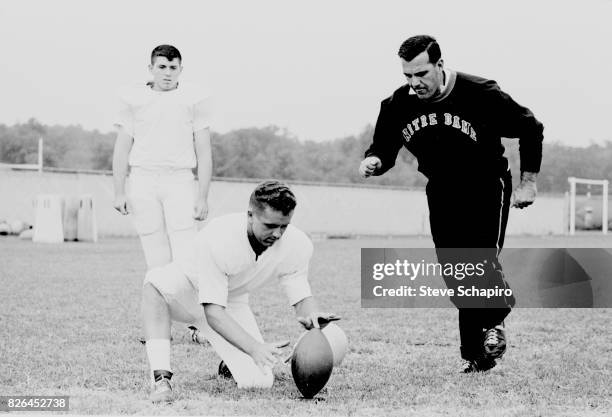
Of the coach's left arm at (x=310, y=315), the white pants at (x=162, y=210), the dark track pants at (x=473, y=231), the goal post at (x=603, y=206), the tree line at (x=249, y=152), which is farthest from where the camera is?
the goal post at (x=603, y=206)

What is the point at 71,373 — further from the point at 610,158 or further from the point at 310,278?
the point at 610,158

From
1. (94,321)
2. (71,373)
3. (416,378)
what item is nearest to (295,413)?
(416,378)

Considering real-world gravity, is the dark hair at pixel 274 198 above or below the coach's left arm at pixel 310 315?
Answer: above

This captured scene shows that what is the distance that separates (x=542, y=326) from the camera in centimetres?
596

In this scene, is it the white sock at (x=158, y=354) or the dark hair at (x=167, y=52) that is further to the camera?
the dark hair at (x=167, y=52)

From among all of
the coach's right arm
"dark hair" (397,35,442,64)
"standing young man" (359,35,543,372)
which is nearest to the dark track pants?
"standing young man" (359,35,543,372)

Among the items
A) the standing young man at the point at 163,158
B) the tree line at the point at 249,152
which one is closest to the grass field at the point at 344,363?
the standing young man at the point at 163,158

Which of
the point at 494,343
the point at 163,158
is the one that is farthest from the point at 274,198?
the point at 163,158

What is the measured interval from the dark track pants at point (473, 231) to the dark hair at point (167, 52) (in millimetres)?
1581

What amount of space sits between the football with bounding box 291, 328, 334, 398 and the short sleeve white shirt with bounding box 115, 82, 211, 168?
5.94 feet

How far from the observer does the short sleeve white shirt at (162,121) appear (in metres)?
5.02

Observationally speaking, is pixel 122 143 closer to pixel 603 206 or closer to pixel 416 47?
pixel 416 47

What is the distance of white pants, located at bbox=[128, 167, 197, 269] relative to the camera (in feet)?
16.4

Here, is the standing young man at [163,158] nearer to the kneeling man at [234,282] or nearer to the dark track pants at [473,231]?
the kneeling man at [234,282]
